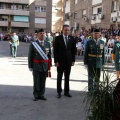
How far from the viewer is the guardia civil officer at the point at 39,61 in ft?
21.3

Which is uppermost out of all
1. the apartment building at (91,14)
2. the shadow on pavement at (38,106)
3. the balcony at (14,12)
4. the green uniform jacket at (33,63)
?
the balcony at (14,12)

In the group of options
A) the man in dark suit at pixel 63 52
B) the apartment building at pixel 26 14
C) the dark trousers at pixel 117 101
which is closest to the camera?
the dark trousers at pixel 117 101

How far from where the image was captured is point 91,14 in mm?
32188

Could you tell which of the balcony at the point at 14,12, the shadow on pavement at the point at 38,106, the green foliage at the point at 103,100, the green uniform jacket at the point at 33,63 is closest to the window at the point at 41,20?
the balcony at the point at 14,12

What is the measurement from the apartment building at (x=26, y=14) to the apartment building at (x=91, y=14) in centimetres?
1824

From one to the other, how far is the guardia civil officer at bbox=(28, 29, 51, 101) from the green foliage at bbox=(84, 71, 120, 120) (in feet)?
9.63

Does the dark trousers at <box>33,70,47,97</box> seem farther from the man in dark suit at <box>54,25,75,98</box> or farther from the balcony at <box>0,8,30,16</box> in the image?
the balcony at <box>0,8,30,16</box>

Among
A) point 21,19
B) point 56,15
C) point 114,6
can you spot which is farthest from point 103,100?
point 56,15

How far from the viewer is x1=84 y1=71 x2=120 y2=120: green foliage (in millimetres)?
3454

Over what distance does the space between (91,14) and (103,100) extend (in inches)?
1164

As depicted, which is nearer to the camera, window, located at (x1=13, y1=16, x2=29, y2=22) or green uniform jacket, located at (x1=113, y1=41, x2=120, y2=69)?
green uniform jacket, located at (x1=113, y1=41, x2=120, y2=69)

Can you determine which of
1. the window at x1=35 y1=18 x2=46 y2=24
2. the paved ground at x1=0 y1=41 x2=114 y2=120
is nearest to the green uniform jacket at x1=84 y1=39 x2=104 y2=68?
the paved ground at x1=0 y1=41 x2=114 y2=120

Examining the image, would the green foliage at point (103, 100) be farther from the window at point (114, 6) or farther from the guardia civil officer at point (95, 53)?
the window at point (114, 6)

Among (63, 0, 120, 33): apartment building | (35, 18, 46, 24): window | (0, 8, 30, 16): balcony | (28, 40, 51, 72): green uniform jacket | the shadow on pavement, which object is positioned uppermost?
(0, 8, 30, 16): balcony
